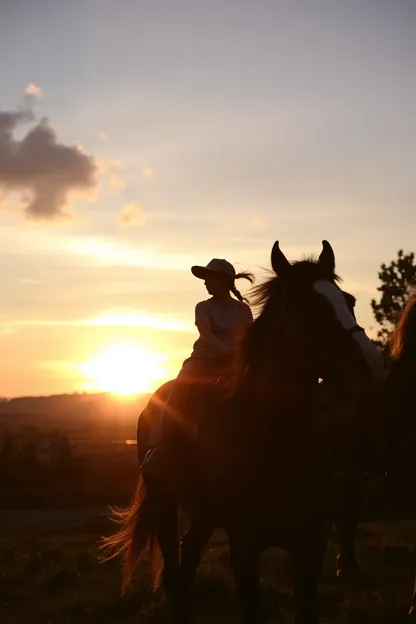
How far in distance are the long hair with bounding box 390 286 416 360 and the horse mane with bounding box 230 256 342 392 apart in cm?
220

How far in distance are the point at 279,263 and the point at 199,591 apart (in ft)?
18.0

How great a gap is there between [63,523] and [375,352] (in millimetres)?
28125

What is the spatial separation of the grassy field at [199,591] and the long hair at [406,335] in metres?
2.63

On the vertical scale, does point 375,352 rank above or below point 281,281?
below

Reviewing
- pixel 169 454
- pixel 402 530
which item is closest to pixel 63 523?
pixel 402 530

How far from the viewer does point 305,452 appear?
7.32 metres

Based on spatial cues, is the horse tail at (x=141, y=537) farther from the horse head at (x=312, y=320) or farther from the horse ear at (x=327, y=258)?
the horse ear at (x=327, y=258)

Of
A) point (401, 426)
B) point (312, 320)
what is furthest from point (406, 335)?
point (312, 320)

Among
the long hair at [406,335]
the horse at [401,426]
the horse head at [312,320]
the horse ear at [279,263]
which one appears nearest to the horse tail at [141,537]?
the horse at [401,426]

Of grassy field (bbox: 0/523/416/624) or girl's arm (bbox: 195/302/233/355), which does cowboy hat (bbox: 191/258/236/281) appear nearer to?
girl's arm (bbox: 195/302/233/355)

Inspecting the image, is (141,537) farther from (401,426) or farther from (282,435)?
(282,435)

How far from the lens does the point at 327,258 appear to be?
7.47 metres

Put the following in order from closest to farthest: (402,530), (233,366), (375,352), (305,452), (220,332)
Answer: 1. (375,352)
2. (305,452)
3. (233,366)
4. (220,332)
5. (402,530)

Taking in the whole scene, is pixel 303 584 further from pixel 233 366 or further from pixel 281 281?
pixel 281 281
